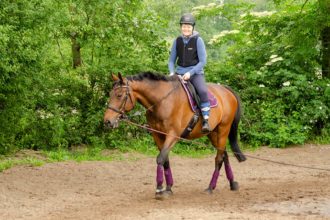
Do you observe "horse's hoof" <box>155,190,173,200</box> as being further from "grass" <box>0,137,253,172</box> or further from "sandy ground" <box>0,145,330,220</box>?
"grass" <box>0,137,253,172</box>

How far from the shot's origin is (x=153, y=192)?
32.2ft

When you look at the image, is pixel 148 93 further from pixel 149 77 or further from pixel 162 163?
pixel 162 163

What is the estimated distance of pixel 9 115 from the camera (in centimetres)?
1250

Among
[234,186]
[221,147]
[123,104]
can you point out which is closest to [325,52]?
[221,147]

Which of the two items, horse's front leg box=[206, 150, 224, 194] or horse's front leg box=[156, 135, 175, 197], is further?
horse's front leg box=[206, 150, 224, 194]

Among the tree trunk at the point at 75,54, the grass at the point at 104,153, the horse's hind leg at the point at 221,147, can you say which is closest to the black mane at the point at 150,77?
the horse's hind leg at the point at 221,147

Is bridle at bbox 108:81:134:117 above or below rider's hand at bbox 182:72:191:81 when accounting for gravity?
below

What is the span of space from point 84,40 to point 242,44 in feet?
18.8

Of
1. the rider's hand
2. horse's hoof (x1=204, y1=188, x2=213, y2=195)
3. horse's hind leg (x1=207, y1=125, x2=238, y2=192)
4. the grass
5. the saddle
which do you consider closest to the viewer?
the rider's hand

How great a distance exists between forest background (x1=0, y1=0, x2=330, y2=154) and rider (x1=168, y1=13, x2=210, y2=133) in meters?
3.76

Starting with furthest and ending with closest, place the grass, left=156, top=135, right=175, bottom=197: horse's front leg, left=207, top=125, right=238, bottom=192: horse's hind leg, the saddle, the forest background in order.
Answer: the forest background, the grass, left=207, top=125, right=238, bottom=192: horse's hind leg, the saddle, left=156, top=135, right=175, bottom=197: horse's front leg

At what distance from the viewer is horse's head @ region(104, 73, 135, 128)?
8.38 metres

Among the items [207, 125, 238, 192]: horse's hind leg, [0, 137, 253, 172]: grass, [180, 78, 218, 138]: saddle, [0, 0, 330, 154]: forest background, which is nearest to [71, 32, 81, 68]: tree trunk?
[0, 0, 330, 154]: forest background

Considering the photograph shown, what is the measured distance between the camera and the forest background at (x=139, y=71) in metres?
13.6
